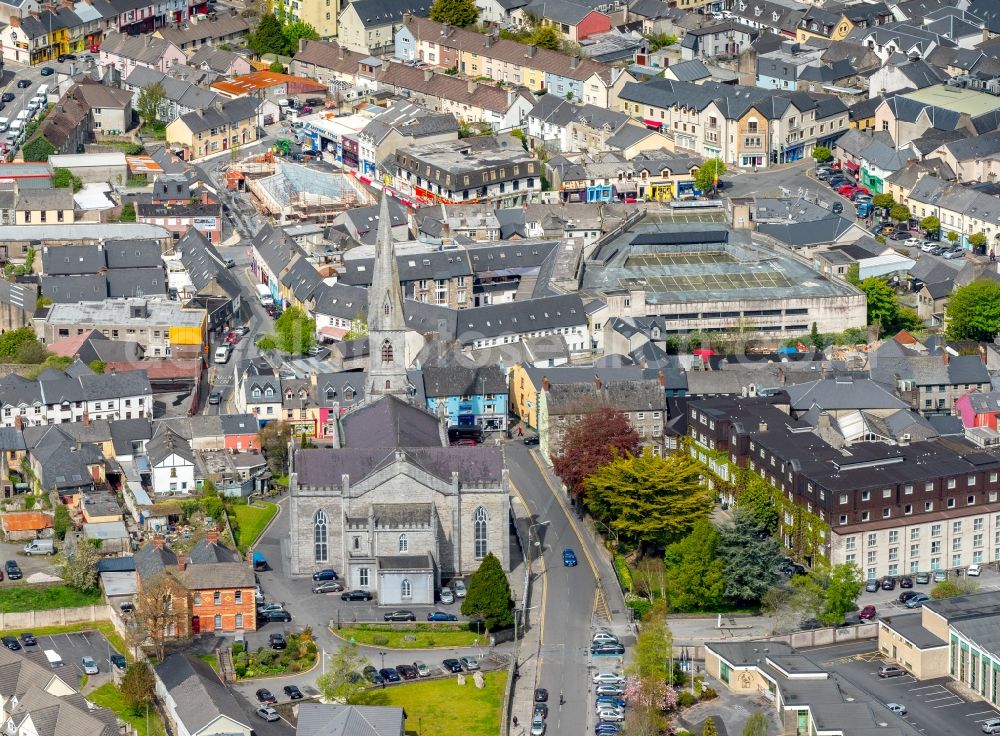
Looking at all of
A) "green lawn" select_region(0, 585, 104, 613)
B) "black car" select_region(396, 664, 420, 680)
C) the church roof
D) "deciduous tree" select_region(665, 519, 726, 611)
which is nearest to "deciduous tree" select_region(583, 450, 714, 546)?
"deciduous tree" select_region(665, 519, 726, 611)

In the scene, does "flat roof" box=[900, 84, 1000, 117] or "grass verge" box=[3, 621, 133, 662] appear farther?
"flat roof" box=[900, 84, 1000, 117]

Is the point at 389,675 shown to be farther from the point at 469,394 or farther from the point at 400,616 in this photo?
the point at 469,394

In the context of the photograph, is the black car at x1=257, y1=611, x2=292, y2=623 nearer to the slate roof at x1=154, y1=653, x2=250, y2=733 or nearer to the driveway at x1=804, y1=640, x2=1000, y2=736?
the slate roof at x1=154, y1=653, x2=250, y2=733

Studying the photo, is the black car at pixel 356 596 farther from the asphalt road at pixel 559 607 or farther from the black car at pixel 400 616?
the asphalt road at pixel 559 607

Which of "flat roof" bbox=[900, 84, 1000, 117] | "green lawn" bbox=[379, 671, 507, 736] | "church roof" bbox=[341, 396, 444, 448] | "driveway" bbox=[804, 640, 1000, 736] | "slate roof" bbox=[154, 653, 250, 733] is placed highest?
"flat roof" bbox=[900, 84, 1000, 117]

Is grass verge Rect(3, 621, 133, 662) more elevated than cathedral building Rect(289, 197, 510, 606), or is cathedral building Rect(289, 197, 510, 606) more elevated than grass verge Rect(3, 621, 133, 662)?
cathedral building Rect(289, 197, 510, 606)

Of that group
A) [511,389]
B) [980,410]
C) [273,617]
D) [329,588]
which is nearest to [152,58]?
[511,389]

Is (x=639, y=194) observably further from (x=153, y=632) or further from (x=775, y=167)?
(x=153, y=632)
